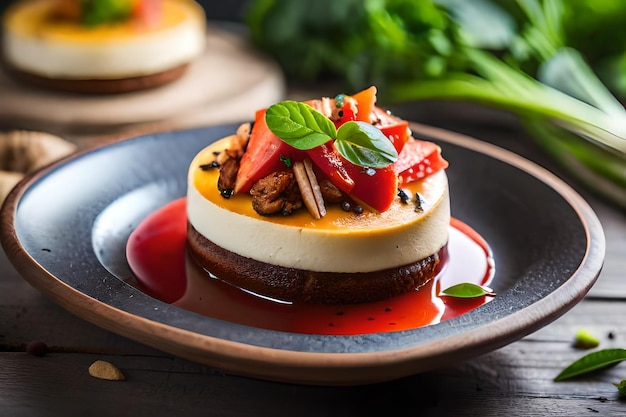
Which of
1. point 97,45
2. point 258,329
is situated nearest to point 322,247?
point 258,329

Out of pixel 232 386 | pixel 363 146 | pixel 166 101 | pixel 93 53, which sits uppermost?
pixel 363 146

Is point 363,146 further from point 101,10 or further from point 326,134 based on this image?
point 101,10

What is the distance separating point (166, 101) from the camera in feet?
14.7

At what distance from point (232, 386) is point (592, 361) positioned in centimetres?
103

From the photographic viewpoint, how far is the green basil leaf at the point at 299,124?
2330 mm

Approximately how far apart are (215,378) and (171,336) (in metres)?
0.42

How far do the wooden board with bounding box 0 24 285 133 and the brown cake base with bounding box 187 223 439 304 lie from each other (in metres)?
1.56

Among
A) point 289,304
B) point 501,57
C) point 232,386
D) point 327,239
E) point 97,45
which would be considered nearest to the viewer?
point 232,386

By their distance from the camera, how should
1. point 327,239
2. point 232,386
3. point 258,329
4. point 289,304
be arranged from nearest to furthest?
point 258,329
point 232,386
point 327,239
point 289,304

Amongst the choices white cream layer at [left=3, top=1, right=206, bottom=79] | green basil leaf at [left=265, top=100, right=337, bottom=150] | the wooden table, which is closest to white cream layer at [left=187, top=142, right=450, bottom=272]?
green basil leaf at [left=265, top=100, right=337, bottom=150]

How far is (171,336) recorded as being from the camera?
6.14 ft

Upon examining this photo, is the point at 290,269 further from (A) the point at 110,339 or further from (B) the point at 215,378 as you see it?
(A) the point at 110,339

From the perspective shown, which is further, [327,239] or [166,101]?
[166,101]

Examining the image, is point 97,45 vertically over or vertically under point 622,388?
under
